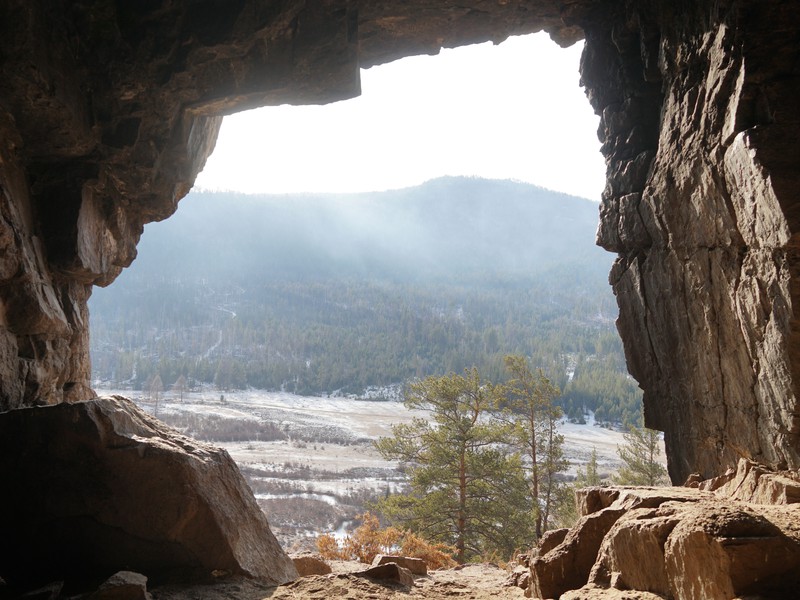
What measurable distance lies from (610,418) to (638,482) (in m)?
32.8

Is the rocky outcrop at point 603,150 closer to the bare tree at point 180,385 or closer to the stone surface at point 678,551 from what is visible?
the stone surface at point 678,551

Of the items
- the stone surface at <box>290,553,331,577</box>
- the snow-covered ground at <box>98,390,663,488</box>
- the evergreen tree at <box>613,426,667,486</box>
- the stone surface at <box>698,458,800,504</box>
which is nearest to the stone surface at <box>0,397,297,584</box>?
the stone surface at <box>290,553,331,577</box>

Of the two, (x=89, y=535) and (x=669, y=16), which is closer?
(x=89, y=535)

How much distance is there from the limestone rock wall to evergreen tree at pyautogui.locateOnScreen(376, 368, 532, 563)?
1253 cm

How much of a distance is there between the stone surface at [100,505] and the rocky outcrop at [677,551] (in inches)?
125

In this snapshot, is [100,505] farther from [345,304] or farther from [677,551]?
[345,304]

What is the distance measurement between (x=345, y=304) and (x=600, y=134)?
116458 mm

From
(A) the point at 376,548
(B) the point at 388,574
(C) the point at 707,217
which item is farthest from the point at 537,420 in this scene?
(C) the point at 707,217

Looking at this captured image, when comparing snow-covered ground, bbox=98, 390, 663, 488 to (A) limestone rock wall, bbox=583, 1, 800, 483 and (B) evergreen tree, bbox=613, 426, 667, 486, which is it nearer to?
(B) evergreen tree, bbox=613, 426, 667, 486

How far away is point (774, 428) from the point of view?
200 inches

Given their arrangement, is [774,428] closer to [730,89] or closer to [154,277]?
[730,89]

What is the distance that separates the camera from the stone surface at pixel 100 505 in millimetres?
5477

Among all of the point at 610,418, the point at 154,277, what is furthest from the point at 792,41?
the point at 154,277

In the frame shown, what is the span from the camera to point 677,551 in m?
3.70
